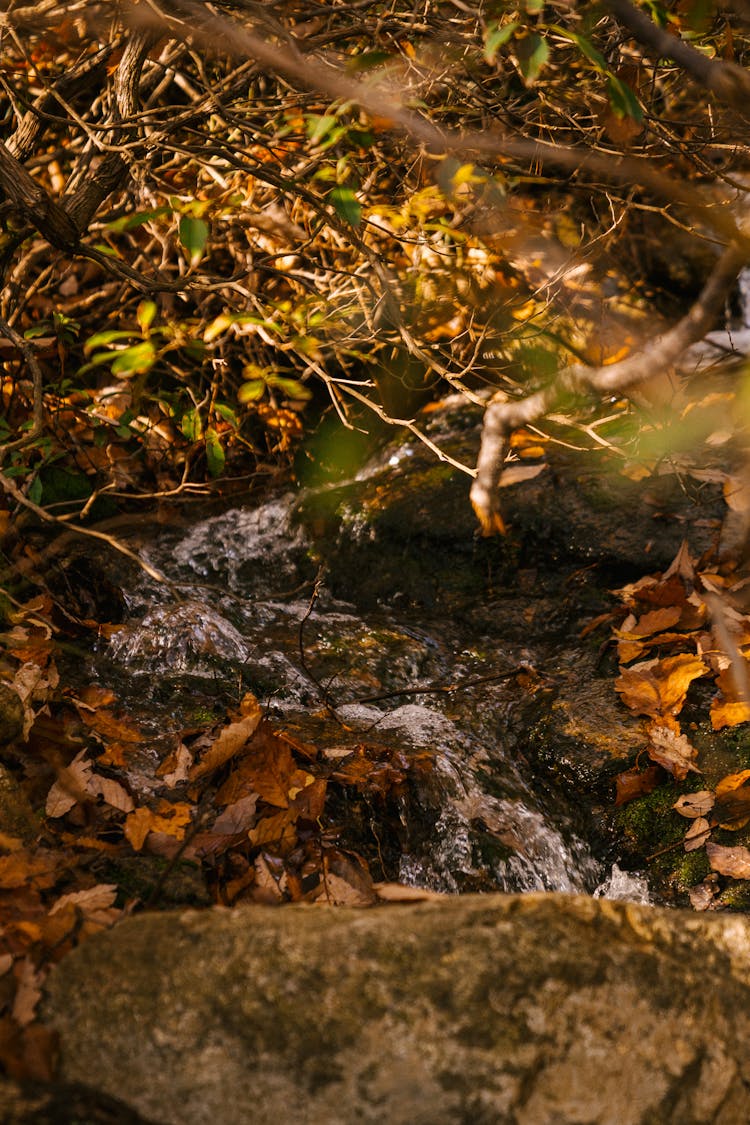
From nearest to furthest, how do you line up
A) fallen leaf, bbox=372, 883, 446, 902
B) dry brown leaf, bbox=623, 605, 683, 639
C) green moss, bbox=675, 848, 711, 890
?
fallen leaf, bbox=372, 883, 446, 902
green moss, bbox=675, 848, 711, 890
dry brown leaf, bbox=623, 605, 683, 639

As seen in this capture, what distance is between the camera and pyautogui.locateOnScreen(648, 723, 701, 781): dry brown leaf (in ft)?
10.2

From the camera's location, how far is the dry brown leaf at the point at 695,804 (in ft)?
9.84

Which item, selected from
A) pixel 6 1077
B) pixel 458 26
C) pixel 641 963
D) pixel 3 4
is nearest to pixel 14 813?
pixel 6 1077

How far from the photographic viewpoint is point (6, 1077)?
4.61 feet

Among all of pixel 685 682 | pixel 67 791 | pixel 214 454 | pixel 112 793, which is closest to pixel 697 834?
pixel 685 682

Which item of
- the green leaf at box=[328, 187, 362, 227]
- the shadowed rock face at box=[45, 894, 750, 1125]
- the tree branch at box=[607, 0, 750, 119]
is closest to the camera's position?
the tree branch at box=[607, 0, 750, 119]

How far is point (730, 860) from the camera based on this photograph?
2.86 m

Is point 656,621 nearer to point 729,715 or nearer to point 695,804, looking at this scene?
point 729,715

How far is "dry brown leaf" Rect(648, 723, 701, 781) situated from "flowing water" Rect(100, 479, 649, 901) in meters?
0.42

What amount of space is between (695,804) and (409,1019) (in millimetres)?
1911

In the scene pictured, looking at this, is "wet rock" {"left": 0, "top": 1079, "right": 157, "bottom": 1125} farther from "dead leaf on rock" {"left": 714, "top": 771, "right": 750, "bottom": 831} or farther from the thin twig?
"dead leaf on rock" {"left": 714, "top": 771, "right": 750, "bottom": 831}

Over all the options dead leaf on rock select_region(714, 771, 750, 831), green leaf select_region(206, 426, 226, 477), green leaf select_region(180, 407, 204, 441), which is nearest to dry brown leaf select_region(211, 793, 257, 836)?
dead leaf on rock select_region(714, 771, 750, 831)

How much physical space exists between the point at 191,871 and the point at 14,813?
0.48 meters

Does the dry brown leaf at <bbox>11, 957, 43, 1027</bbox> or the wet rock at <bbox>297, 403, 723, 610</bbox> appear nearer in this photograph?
the dry brown leaf at <bbox>11, 957, 43, 1027</bbox>
